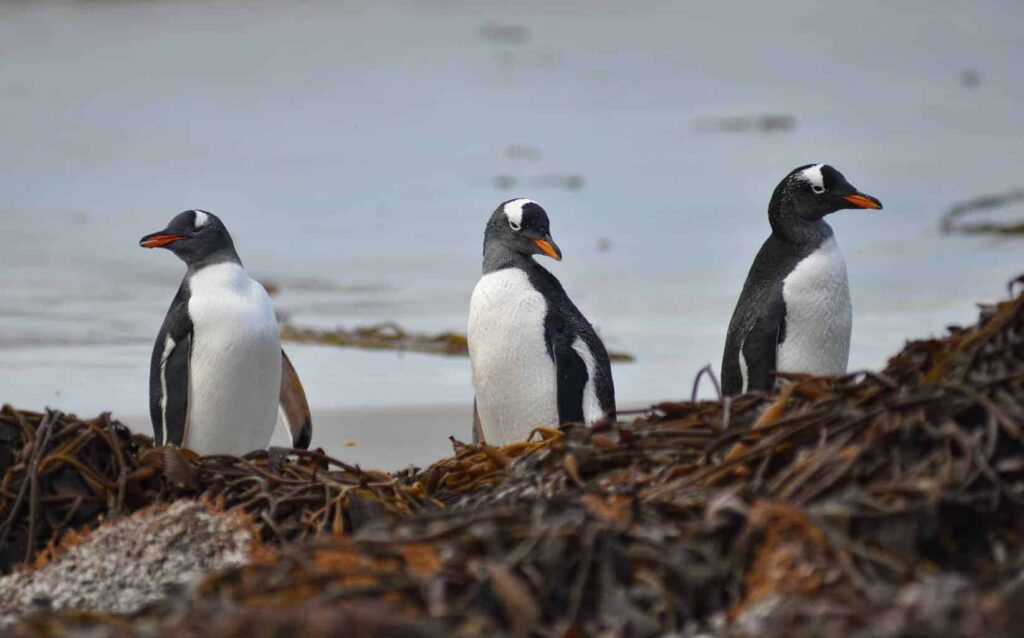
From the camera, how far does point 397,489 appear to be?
294 cm

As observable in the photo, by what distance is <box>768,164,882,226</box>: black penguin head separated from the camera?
4.75m

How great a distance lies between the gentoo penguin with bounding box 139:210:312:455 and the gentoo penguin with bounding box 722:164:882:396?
1.31 meters

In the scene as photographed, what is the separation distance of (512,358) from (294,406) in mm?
755

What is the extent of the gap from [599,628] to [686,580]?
0.12 meters

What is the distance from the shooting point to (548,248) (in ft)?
15.0

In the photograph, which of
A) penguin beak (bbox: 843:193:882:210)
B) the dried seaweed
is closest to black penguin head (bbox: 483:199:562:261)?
penguin beak (bbox: 843:193:882:210)

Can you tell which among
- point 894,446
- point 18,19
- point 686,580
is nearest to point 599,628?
point 686,580

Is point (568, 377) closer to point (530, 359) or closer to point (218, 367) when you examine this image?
point (530, 359)

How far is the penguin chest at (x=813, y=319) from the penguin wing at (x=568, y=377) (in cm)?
58

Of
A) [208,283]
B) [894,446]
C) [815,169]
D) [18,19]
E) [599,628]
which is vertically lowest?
[599,628]

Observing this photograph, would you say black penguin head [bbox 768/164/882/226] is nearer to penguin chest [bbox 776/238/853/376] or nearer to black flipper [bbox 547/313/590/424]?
penguin chest [bbox 776/238/853/376]

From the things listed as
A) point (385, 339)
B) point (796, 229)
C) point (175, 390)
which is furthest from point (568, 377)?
point (385, 339)

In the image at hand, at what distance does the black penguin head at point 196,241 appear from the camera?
4.66m

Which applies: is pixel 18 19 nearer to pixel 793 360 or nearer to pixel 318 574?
pixel 793 360
